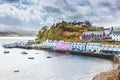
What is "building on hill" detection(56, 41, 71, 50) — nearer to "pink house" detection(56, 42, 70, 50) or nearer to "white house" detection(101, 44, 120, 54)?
"pink house" detection(56, 42, 70, 50)

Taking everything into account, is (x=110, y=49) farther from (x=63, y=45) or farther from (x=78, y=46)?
(x=63, y=45)

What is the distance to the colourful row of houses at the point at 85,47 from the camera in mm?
98625

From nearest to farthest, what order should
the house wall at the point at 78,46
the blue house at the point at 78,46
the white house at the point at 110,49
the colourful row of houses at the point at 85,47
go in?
1. the white house at the point at 110,49
2. the colourful row of houses at the point at 85,47
3. the blue house at the point at 78,46
4. the house wall at the point at 78,46

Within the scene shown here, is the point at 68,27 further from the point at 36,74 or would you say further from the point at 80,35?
the point at 36,74

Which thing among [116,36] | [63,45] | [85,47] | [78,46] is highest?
[116,36]

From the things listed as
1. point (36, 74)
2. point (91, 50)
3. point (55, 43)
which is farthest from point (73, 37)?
point (36, 74)

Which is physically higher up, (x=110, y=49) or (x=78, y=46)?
(x=78, y=46)

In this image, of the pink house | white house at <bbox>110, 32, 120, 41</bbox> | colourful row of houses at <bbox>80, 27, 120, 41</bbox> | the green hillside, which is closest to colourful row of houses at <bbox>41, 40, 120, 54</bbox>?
the pink house

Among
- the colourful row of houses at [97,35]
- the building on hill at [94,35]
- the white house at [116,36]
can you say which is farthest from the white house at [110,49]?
the building on hill at [94,35]

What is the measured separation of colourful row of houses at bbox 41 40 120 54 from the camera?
9862 cm

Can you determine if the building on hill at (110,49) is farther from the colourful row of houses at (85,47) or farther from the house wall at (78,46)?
the house wall at (78,46)

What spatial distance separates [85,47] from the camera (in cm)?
11331

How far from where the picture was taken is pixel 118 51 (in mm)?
94000

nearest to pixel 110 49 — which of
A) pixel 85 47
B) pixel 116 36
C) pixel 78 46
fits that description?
pixel 85 47
